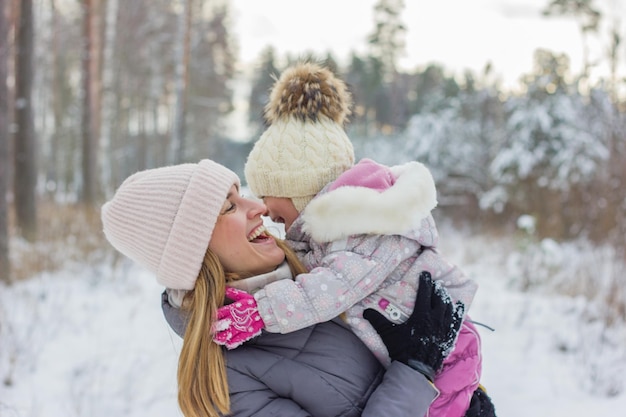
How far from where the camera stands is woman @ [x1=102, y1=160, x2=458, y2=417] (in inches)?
57.9

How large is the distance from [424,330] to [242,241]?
60cm

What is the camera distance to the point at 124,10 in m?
Answer: 18.9

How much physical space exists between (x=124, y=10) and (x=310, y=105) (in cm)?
1942

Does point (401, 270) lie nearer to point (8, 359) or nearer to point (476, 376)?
point (476, 376)

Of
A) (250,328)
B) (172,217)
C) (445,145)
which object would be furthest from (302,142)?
(445,145)

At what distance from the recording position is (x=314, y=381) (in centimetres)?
149

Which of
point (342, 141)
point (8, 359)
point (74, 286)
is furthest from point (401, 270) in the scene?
point (74, 286)

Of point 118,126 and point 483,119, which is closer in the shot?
point 483,119

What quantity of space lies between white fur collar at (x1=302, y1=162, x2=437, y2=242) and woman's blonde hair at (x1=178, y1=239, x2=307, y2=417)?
1.23 ft

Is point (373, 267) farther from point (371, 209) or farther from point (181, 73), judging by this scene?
point (181, 73)

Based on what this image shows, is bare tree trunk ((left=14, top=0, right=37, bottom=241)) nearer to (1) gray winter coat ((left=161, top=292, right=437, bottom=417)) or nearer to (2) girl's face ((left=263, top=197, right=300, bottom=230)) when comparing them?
(2) girl's face ((left=263, top=197, right=300, bottom=230))

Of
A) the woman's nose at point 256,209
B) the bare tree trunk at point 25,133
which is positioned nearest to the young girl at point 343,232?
the woman's nose at point 256,209

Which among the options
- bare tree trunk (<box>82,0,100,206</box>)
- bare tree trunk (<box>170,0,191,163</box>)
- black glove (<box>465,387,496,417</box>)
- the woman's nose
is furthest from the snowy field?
bare tree trunk (<box>170,0,191,163</box>)

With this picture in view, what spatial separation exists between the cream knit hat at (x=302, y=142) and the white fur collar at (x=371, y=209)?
0.60 feet
